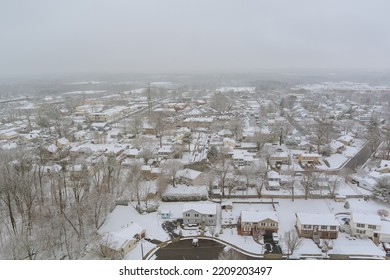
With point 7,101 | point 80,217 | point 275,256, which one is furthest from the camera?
point 7,101

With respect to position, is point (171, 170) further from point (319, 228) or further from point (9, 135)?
point (9, 135)

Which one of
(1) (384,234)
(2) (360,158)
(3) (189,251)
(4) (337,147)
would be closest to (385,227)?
(1) (384,234)

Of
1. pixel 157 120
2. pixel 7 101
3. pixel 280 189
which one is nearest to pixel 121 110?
pixel 157 120

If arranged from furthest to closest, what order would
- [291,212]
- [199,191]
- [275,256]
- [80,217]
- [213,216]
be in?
1. [199,191]
2. [291,212]
3. [213,216]
4. [80,217]
5. [275,256]

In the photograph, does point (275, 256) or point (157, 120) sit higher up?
point (157, 120)

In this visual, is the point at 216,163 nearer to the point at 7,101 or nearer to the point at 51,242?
the point at 51,242

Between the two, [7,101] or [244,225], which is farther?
[7,101]
